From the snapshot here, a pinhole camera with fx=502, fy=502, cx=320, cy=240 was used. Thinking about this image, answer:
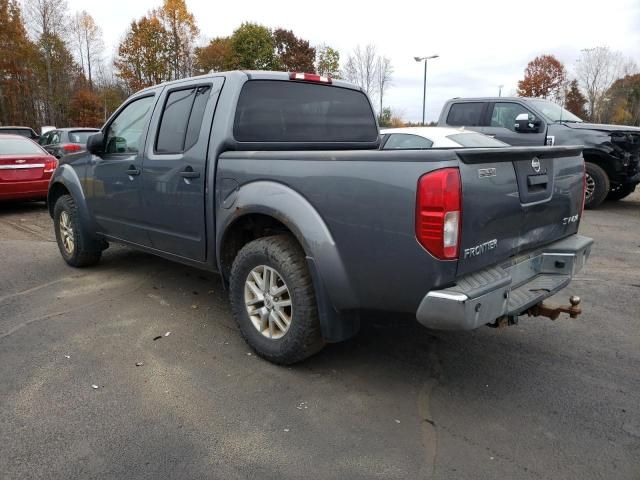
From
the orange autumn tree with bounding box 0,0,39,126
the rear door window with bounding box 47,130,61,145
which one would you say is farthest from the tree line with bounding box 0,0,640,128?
the rear door window with bounding box 47,130,61,145

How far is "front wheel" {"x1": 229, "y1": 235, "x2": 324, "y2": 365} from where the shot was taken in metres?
3.04

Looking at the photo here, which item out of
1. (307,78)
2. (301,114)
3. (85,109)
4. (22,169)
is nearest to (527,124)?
(307,78)

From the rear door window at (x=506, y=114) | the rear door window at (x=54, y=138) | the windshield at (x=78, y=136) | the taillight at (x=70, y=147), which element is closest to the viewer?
the rear door window at (x=506, y=114)

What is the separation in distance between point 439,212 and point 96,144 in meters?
3.71

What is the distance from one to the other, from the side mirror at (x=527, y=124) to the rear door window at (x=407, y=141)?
8.07 ft

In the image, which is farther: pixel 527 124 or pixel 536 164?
pixel 527 124

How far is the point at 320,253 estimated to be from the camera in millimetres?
2852

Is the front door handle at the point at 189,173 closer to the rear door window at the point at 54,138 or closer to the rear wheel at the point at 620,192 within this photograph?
the rear wheel at the point at 620,192

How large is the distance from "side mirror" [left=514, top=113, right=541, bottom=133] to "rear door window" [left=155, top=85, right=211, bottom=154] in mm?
6989

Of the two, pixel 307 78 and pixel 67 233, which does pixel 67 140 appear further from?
pixel 307 78

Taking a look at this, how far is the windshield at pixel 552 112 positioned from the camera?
961cm

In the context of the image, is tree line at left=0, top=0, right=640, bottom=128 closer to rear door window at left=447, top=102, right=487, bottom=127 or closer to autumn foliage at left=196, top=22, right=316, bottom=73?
autumn foliage at left=196, top=22, right=316, bottom=73

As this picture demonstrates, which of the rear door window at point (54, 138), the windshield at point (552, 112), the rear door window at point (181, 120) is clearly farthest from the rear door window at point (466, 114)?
the rear door window at point (54, 138)

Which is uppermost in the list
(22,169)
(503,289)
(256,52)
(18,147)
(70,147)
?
(256,52)
